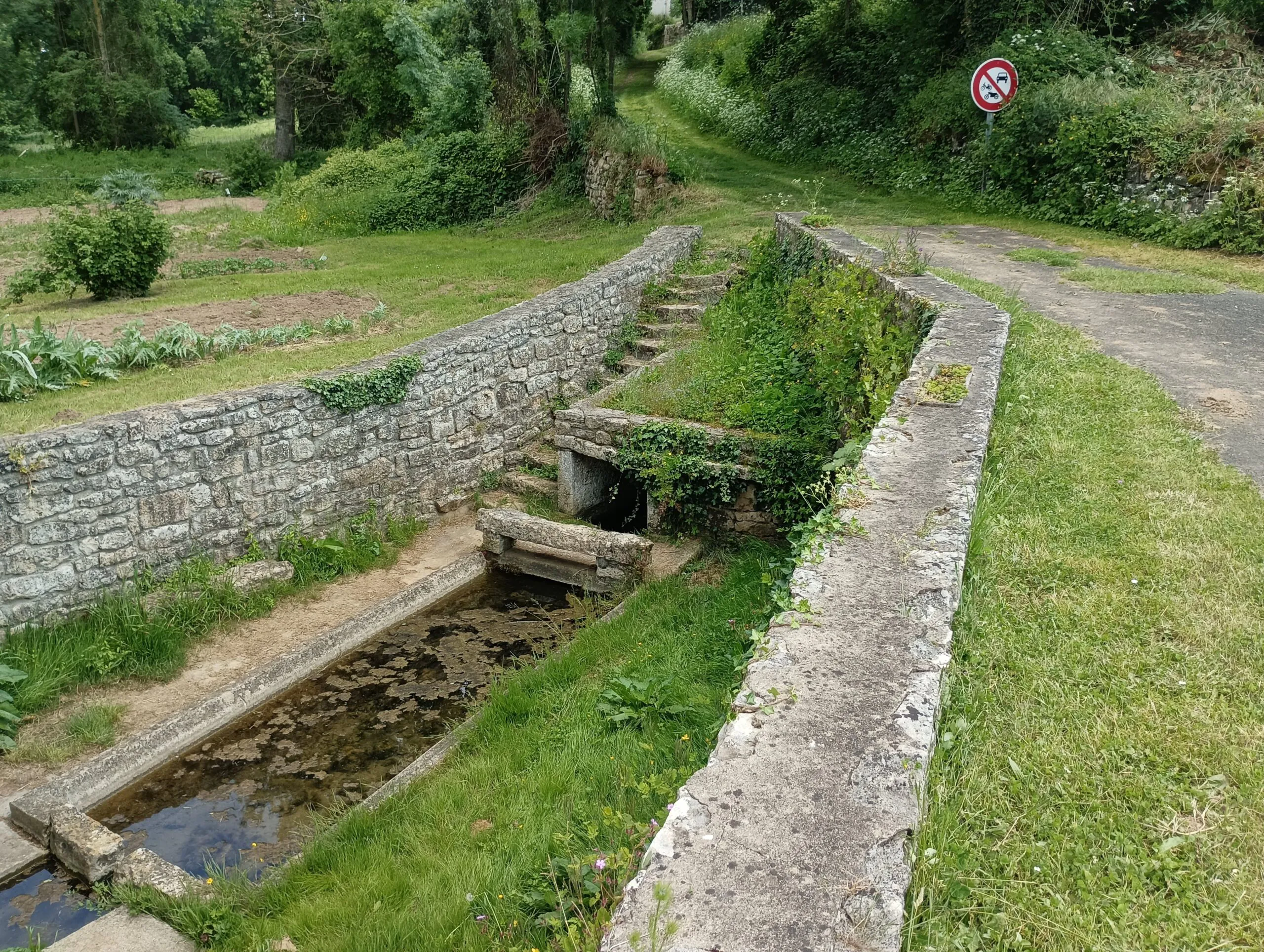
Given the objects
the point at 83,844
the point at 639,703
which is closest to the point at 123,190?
the point at 83,844

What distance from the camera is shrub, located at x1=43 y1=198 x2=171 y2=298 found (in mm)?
12586

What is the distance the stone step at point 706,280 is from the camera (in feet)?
41.9

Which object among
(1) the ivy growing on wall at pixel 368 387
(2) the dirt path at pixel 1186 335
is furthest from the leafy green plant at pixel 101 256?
(2) the dirt path at pixel 1186 335

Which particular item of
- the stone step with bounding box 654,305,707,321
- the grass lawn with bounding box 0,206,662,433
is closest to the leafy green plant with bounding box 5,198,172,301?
the grass lawn with bounding box 0,206,662,433

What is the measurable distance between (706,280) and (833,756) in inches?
428

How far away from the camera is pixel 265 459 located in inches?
305

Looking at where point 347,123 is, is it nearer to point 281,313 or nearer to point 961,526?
point 281,313

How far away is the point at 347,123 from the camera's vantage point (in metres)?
30.0

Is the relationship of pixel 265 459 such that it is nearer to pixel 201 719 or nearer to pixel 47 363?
pixel 201 719

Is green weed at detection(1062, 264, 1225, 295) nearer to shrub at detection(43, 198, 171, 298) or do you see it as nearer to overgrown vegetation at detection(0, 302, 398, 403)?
overgrown vegetation at detection(0, 302, 398, 403)

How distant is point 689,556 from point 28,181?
Result: 28.0 meters

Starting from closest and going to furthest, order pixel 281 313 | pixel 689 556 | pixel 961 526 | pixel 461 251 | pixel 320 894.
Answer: pixel 961 526
pixel 320 894
pixel 689 556
pixel 281 313
pixel 461 251

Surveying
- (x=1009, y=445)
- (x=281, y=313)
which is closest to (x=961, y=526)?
(x=1009, y=445)

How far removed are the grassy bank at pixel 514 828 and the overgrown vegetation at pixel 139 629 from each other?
8.30 ft
